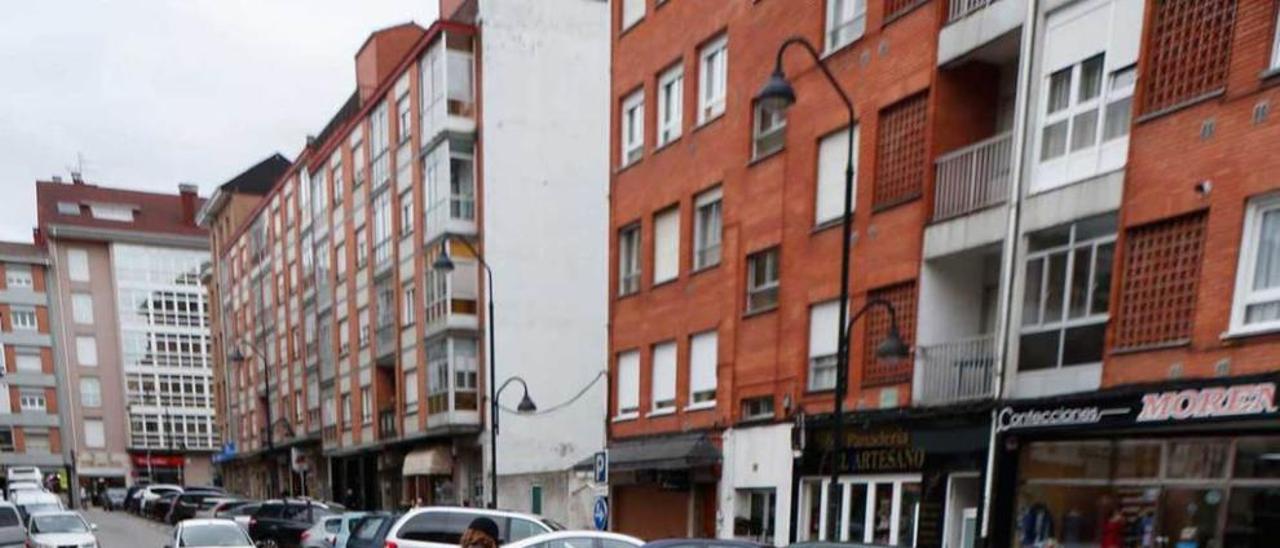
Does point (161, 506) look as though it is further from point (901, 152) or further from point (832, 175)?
point (901, 152)

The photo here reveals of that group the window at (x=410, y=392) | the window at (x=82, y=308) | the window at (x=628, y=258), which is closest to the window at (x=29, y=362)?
the window at (x=82, y=308)

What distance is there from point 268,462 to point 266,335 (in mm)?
8957

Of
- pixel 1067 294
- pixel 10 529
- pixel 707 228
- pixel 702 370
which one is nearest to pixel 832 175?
pixel 707 228

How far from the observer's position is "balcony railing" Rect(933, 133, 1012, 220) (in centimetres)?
1452

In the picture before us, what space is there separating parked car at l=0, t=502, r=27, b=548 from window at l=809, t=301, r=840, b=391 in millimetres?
17546

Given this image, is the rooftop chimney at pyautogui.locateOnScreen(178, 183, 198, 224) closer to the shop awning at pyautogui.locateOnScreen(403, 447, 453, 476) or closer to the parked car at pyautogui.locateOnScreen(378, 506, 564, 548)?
the shop awning at pyautogui.locateOnScreen(403, 447, 453, 476)

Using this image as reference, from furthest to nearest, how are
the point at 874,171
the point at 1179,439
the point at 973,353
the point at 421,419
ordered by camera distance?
the point at 421,419 → the point at 874,171 → the point at 973,353 → the point at 1179,439

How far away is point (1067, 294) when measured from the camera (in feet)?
43.6

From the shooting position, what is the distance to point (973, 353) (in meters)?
15.0

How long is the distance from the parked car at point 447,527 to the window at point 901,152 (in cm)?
823

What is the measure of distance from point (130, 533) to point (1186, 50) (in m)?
36.2

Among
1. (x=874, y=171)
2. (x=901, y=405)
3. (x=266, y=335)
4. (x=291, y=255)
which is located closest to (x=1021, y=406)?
(x=901, y=405)

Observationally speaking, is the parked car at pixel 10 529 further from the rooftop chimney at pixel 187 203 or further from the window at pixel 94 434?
the rooftop chimney at pixel 187 203

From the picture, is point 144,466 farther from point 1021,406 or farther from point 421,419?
point 1021,406
